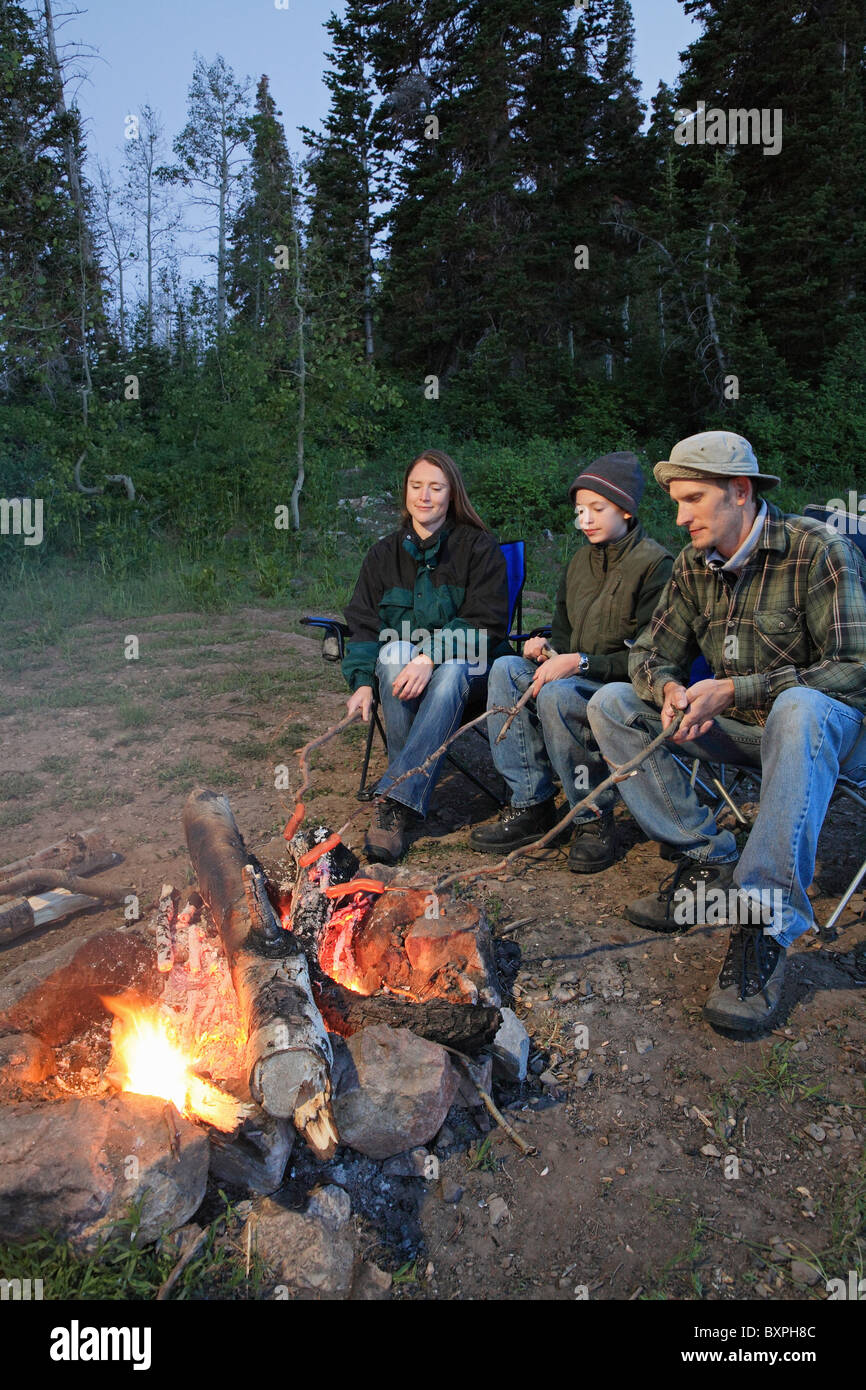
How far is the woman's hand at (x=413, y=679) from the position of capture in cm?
362

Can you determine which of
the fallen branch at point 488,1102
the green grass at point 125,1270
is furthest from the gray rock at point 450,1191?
the green grass at point 125,1270

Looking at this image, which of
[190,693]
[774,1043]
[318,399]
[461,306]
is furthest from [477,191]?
[774,1043]

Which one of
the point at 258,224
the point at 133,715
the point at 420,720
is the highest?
the point at 258,224

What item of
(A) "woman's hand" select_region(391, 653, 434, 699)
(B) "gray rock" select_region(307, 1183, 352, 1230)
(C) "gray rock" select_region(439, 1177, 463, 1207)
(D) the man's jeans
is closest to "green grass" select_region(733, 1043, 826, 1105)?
(D) the man's jeans

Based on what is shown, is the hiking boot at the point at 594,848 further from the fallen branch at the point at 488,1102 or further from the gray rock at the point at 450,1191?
the gray rock at the point at 450,1191

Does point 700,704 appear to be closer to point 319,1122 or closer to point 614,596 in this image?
point 614,596

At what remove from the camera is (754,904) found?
2469 mm

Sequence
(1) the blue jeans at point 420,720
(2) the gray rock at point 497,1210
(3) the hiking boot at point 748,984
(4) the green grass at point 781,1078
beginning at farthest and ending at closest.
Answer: (1) the blue jeans at point 420,720
(3) the hiking boot at point 748,984
(4) the green grass at point 781,1078
(2) the gray rock at point 497,1210

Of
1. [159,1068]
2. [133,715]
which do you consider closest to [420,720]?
[159,1068]

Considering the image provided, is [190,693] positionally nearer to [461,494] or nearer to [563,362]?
[461,494]

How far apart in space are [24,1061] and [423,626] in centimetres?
238

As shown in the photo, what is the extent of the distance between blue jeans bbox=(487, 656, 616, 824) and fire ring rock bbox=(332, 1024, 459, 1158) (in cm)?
147

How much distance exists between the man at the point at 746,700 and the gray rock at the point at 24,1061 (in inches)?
68.3

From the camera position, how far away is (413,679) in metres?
3.62
